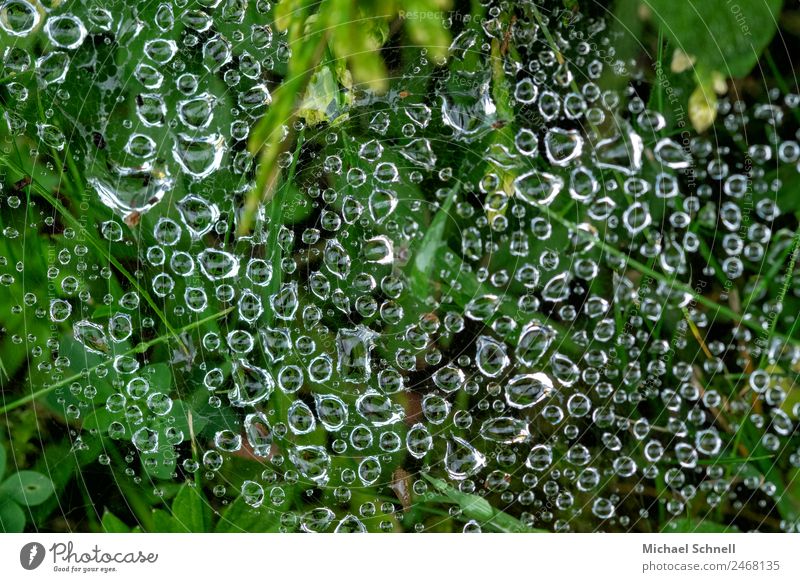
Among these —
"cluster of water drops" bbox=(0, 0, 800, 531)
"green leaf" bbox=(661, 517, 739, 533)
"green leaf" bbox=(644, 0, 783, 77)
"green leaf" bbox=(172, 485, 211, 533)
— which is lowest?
"green leaf" bbox=(172, 485, 211, 533)

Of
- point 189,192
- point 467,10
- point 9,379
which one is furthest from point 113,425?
point 467,10

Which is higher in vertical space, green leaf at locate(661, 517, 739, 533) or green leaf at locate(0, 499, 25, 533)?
green leaf at locate(661, 517, 739, 533)

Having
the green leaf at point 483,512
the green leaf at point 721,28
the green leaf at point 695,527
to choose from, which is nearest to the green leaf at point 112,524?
the green leaf at point 483,512

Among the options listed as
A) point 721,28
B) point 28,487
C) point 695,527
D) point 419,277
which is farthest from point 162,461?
point 721,28

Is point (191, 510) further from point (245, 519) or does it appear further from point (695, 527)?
point (695, 527)

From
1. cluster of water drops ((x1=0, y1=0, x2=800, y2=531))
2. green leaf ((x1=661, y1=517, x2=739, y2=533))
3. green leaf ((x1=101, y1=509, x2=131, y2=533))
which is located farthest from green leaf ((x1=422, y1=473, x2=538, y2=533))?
green leaf ((x1=101, y1=509, x2=131, y2=533))

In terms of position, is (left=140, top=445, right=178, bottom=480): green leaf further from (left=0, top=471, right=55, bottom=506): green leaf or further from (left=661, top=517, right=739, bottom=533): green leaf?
(left=661, top=517, right=739, bottom=533): green leaf

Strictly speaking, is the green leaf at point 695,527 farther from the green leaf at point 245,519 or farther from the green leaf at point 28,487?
the green leaf at point 28,487

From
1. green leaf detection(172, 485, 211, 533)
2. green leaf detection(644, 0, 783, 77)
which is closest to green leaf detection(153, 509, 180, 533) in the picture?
green leaf detection(172, 485, 211, 533)
